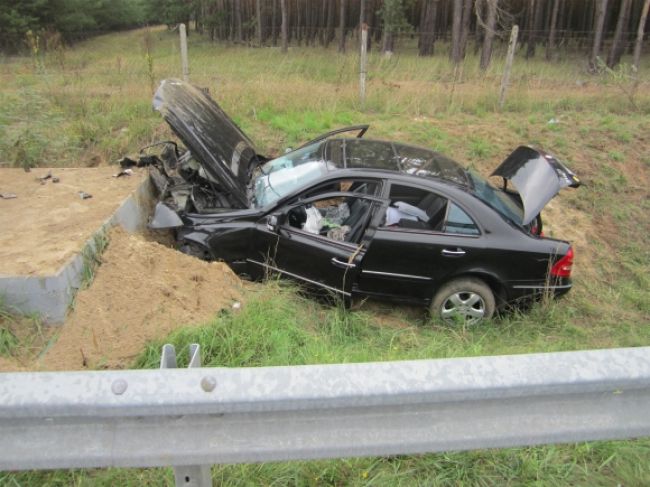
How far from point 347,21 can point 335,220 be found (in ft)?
88.7

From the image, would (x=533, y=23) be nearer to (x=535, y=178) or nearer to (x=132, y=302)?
(x=535, y=178)

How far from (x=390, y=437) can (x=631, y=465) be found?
4.17ft

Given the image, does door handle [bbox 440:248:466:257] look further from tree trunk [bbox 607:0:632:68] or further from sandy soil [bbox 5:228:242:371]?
tree trunk [bbox 607:0:632:68]


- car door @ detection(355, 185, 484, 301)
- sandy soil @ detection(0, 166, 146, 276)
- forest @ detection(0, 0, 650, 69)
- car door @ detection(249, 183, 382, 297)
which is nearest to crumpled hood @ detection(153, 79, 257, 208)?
car door @ detection(249, 183, 382, 297)

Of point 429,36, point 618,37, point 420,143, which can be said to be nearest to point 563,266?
point 420,143

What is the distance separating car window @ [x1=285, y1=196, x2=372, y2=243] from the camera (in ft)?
15.6

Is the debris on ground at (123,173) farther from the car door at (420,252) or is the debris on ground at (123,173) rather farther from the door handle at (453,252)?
the door handle at (453,252)

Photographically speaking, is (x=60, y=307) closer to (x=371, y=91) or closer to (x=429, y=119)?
(x=429, y=119)

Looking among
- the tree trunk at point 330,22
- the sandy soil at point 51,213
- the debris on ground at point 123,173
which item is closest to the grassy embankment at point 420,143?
the sandy soil at point 51,213

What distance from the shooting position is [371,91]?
1107cm

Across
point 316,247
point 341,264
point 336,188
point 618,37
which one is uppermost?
point 618,37

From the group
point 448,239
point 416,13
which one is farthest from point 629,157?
point 416,13

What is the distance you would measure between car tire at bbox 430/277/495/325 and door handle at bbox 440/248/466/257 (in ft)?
1.04

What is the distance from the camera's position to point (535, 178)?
187 inches
